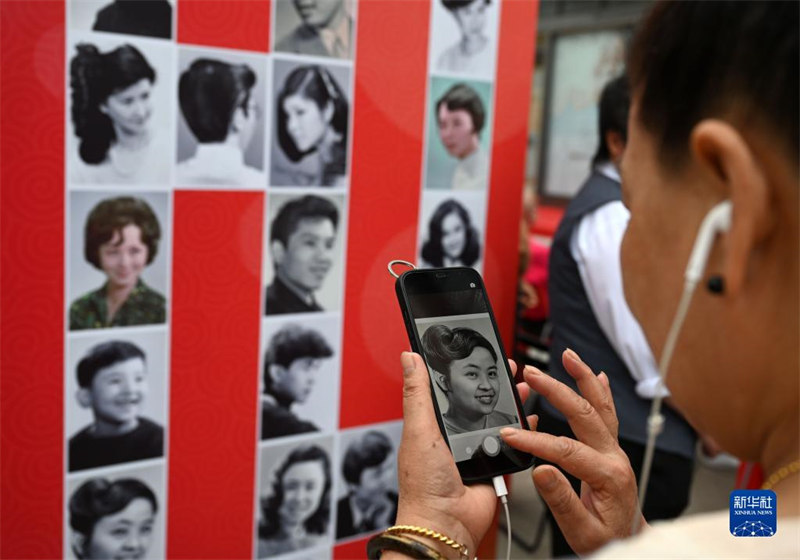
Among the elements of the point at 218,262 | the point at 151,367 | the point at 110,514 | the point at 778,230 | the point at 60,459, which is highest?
the point at 778,230

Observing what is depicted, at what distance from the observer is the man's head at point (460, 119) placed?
1.64 metres

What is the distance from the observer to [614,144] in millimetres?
1701

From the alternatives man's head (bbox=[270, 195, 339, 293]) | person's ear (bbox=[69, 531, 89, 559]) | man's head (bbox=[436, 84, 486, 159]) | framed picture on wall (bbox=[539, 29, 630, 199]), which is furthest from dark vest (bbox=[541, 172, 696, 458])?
framed picture on wall (bbox=[539, 29, 630, 199])

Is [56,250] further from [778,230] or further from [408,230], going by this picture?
[778,230]

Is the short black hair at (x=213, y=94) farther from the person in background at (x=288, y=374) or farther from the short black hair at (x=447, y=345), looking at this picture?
the short black hair at (x=447, y=345)

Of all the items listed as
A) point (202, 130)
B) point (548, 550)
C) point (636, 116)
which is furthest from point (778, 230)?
point (548, 550)

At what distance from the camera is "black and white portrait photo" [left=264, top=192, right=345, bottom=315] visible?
4.83 ft

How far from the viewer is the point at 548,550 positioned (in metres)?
2.75

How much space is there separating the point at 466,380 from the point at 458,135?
96cm

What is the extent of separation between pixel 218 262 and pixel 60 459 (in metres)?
0.44

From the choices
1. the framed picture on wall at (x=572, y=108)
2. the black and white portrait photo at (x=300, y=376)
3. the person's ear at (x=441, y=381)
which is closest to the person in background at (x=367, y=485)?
the black and white portrait photo at (x=300, y=376)

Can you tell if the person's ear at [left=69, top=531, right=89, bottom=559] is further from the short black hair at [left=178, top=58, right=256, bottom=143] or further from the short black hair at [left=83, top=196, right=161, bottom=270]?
the short black hair at [left=178, top=58, right=256, bottom=143]

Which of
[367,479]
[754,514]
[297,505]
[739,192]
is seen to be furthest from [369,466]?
[739,192]

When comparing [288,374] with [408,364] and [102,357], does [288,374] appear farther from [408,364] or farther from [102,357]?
[408,364]
